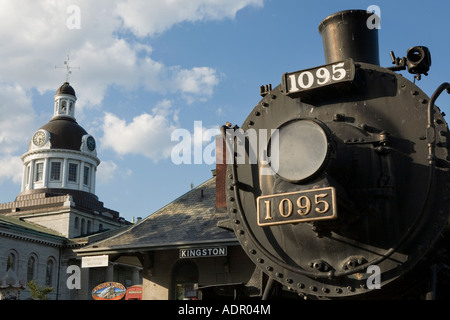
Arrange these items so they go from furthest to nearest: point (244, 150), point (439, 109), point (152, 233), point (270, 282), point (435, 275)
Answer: point (152, 233), point (244, 150), point (270, 282), point (439, 109), point (435, 275)

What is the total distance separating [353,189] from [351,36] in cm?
144

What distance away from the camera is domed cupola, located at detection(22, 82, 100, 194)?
55.2 meters

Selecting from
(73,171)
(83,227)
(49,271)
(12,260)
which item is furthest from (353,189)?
(73,171)

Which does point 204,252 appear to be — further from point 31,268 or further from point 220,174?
point 31,268

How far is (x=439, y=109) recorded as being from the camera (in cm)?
396

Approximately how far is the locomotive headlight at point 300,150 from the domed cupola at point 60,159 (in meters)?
53.2

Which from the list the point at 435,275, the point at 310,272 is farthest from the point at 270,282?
the point at 435,275

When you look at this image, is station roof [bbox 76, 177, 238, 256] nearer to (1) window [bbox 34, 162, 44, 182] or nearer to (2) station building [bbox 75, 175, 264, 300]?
A: (2) station building [bbox 75, 175, 264, 300]

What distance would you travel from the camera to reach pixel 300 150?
3.96m

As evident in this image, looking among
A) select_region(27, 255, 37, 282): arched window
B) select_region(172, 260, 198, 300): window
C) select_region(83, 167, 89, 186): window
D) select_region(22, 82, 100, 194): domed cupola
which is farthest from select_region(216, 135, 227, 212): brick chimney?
select_region(83, 167, 89, 186): window
